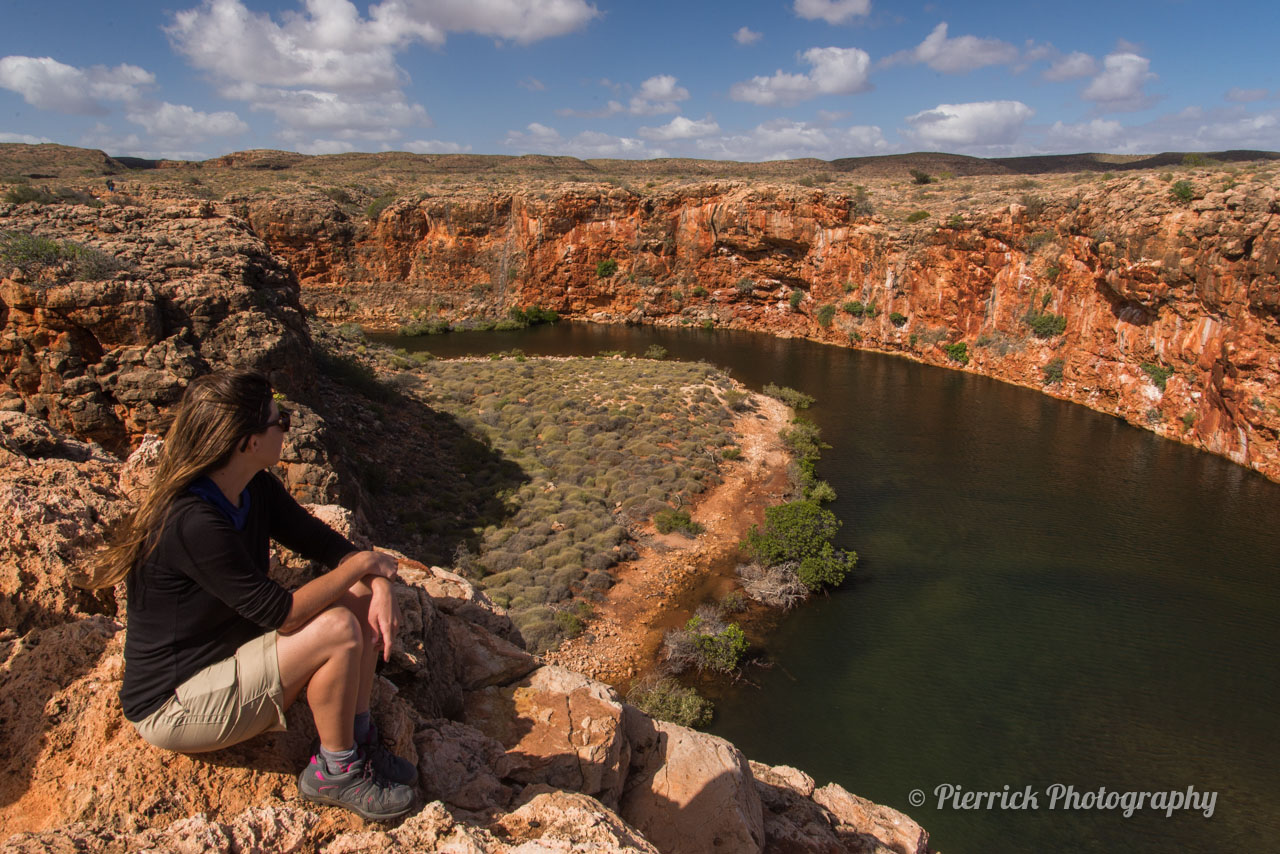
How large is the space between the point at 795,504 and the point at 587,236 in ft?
99.1

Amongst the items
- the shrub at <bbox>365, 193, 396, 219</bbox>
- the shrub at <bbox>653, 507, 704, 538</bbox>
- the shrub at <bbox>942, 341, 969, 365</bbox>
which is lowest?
the shrub at <bbox>653, 507, 704, 538</bbox>

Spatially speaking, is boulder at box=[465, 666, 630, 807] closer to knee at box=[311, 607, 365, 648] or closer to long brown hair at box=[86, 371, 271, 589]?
knee at box=[311, 607, 365, 648]

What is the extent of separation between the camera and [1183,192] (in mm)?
22484

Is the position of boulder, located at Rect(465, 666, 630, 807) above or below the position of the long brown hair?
below

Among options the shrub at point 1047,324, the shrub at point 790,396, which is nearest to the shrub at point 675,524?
the shrub at point 790,396

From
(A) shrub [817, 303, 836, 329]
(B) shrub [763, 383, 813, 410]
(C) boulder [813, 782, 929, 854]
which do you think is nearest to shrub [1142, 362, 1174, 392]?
(B) shrub [763, 383, 813, 410]

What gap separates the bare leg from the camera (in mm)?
2803

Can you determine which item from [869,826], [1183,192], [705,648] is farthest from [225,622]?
[1183,192]

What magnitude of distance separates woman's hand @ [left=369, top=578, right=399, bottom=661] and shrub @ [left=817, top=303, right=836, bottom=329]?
36.3 meters

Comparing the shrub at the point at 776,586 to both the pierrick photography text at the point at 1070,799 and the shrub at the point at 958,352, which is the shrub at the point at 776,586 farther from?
the shrub at the point at 958,352

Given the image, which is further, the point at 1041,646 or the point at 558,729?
the point at 1041,646

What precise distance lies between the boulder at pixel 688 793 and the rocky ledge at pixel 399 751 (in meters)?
0.01

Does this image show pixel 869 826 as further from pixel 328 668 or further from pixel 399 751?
pixel 328 668

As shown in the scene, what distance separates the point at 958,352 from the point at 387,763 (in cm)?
3273
